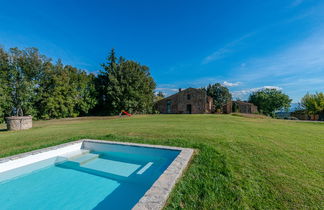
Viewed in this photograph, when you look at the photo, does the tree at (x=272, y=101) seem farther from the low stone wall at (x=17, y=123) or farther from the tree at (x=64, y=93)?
the low stone wall at (x=17, y=123)

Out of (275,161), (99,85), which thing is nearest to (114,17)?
(99,85)

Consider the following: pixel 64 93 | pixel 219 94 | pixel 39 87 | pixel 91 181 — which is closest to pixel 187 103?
pixel 219 94

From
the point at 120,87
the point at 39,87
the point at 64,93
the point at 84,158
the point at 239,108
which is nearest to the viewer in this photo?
the point at 84,158

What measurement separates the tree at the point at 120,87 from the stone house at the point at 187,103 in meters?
4.84

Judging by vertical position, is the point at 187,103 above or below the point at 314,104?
above

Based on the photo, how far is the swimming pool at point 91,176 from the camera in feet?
8.61

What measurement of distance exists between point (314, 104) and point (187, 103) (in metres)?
21.7

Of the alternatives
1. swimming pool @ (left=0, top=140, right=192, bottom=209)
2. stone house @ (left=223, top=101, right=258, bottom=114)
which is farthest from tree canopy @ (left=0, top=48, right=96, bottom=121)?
stone house @ (left=223, top=101, right=258, bottom=114)

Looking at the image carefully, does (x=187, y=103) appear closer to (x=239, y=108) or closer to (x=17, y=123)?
(x=239, y=108)

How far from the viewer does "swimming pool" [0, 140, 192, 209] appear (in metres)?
2.62

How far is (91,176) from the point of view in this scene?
3.69 m

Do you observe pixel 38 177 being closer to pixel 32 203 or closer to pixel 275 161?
pixel 32 203

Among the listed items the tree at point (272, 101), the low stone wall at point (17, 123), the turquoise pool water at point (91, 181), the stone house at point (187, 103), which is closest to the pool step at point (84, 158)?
the turquoise pool water at point (91, 181)

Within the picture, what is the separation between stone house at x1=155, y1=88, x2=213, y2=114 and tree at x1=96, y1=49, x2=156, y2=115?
4842 millimetres
